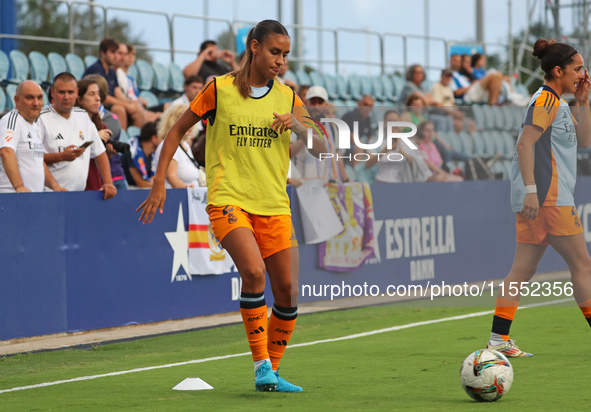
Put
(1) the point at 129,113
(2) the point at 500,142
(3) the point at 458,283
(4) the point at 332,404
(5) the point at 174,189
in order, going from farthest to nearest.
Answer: (2) the point at 500,142 < (3) the point at 458,283 < (1) the point at 129,113 < (5) the point at 174,189 < (4) the point at 332,404

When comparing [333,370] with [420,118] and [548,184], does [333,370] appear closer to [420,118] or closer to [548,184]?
[548,184]

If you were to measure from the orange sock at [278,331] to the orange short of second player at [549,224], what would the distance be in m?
2.28

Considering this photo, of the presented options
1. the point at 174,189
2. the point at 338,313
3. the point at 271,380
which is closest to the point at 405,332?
the point at 338,313

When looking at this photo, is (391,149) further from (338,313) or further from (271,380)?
(271,380)

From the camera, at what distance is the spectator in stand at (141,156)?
11406mm

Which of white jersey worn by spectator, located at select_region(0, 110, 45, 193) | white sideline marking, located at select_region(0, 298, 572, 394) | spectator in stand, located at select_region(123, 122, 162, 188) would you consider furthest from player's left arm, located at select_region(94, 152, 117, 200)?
white sideline marking, located at select_region(0, 298, 572, 394)

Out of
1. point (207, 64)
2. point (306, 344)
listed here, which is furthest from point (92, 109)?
point (207, 64)

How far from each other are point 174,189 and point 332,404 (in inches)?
206

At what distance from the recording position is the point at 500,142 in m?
16.9

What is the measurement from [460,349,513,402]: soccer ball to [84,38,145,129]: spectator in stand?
791 centimetres

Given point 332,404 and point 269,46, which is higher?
point 269,46

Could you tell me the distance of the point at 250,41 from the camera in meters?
6.05

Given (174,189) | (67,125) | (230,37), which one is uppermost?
(230,37)

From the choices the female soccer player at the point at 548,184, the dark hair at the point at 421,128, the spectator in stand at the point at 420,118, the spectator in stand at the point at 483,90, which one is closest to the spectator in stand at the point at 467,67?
the spectator in stand at the point at 483,90
